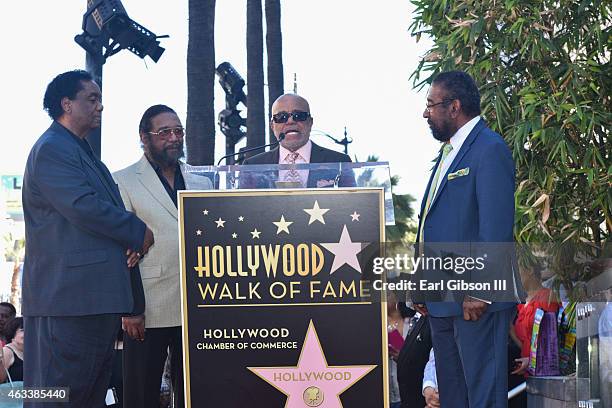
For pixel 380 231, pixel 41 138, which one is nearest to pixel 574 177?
pixel 380 231

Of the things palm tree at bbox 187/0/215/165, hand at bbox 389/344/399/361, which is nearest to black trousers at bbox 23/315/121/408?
hand at bbox 389/344/399/361

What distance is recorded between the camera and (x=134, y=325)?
5.59m

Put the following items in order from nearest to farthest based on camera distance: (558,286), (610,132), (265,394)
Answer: (265,394)
(558,286)
(610,132)

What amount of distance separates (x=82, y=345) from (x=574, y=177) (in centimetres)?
494

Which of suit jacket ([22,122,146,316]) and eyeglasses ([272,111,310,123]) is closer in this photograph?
→ suit jacket ([22,122,146,316])

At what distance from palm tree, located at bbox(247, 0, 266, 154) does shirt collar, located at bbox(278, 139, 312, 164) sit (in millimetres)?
11805

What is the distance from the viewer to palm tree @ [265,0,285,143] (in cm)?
2003

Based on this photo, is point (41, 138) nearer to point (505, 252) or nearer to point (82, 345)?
point (82, 345)

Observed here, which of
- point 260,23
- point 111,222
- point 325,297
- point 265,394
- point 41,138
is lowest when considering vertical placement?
point 265,394

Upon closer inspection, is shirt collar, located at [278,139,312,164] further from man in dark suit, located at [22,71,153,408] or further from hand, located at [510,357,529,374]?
hand, located at [510,357,529,374]

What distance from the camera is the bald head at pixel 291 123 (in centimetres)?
600

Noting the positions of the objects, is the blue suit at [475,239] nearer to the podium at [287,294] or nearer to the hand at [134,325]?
the podium at [287,294]

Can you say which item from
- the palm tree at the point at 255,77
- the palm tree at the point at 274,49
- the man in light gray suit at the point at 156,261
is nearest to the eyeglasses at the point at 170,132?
the man in light gray suit at the point at 156,261

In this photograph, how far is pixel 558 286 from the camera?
734 cm
